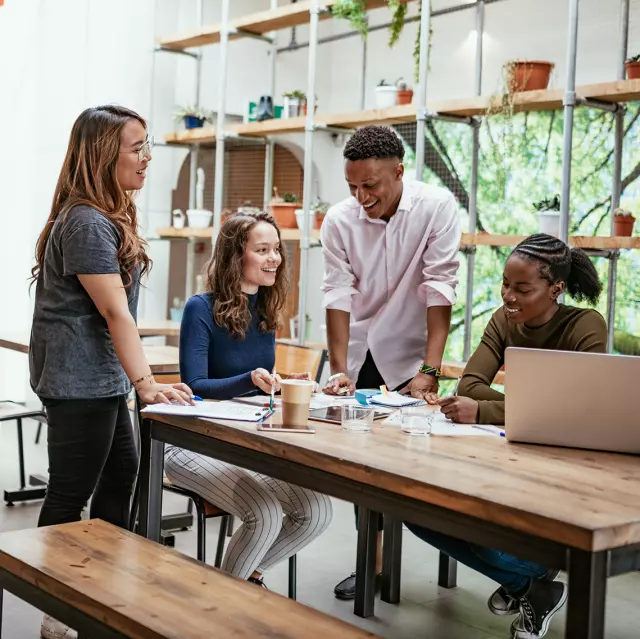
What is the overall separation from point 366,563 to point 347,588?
293 millimetres

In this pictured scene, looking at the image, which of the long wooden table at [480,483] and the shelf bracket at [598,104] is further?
the shelf bracket at [598,104]

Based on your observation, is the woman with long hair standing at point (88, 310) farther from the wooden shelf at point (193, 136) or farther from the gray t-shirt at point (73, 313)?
the wooden shelf at point (193, 136)

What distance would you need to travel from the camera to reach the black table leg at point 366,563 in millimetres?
2898

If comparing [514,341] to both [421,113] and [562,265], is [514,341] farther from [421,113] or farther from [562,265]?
[421,113]

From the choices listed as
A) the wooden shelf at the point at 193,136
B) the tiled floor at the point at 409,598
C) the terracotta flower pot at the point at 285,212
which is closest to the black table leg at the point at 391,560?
the tiled floor at the point at 409,598

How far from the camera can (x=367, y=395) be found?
2.66 meters

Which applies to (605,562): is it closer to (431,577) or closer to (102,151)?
(102,151)

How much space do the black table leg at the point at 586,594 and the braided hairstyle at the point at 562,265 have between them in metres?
1.14

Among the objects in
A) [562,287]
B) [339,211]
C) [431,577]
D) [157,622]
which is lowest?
[431,577]

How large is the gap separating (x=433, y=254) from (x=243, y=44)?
443cm

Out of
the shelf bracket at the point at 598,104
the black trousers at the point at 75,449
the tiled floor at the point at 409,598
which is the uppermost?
the shelf bracket at the point at 598,104

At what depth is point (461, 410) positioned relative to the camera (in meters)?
2.29

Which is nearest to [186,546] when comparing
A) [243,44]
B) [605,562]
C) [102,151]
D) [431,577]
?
[431,577]

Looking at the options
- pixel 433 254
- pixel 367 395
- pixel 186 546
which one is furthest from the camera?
pixel 186 546
